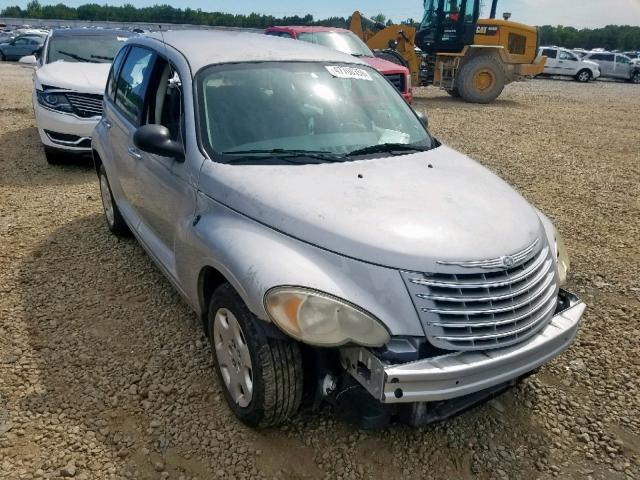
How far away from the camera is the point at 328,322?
7.06 ft

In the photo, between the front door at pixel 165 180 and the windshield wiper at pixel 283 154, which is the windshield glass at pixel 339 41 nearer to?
the front door at pixel 165 180

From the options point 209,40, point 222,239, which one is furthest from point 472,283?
point 209,40

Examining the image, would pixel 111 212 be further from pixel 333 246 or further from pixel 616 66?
pixel 616 66

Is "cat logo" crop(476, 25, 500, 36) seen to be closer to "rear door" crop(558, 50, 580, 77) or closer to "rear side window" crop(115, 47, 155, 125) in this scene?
"rear door" crop(558, 50, 580, 77)

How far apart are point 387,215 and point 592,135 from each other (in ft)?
34.5

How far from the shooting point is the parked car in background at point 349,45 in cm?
1055

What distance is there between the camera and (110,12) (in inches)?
3273

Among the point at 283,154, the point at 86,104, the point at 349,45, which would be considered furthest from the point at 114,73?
the point at 349,45

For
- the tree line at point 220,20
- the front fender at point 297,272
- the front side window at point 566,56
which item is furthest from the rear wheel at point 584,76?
the tree line at point 220,20

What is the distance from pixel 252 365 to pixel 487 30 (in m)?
16.9

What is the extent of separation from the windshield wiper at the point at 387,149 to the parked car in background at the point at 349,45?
7.50m

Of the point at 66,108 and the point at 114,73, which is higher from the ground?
the point at 114,73

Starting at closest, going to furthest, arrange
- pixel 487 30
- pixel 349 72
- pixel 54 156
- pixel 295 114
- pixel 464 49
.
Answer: pixel 295 114
pixel 349 72
pixel 54 156
pixel 464 49
pixel 487 30

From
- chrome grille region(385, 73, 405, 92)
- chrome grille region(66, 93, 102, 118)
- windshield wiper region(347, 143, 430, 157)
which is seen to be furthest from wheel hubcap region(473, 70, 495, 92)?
windshield wiper region(347, 143, 430, 157)
